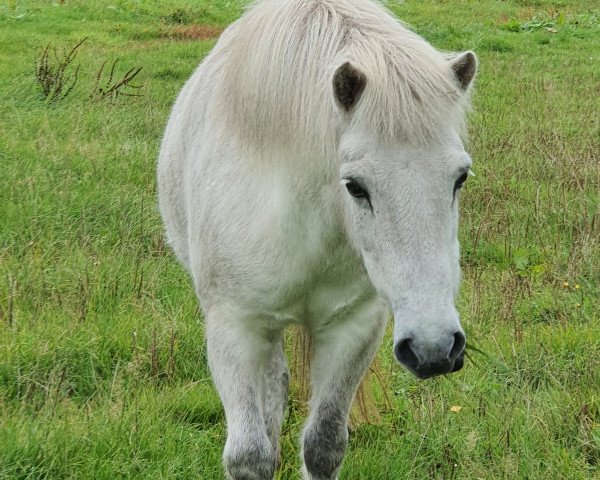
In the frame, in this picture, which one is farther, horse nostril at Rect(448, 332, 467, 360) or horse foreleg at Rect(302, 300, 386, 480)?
horse foreleg at Rect(302, 300, 386, 480)

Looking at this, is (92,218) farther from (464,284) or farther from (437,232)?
(437,232)

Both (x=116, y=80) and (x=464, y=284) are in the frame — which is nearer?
(x=464, y=284)

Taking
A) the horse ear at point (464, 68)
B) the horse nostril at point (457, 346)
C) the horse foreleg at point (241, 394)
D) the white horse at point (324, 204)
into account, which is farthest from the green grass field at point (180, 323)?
the horse nostril at point (457, 346)

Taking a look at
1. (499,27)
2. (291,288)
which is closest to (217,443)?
(291,288)

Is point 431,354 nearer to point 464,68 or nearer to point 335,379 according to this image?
point 464,68

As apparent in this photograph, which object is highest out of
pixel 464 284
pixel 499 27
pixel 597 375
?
pixel 597 375

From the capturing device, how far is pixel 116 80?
10586 millimetres

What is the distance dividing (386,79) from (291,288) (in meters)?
0.85

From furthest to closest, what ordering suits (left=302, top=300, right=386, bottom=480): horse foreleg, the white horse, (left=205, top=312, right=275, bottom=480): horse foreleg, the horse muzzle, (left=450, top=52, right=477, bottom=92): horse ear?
(left=302, top=300, right=386, bottom=480): horse foreleg
(left=205, top=312, right=275, bottom=480): horse foreleg
(left=450, top=52, right=477, bottom=92): horse ear
the white horse
the horse muzzle

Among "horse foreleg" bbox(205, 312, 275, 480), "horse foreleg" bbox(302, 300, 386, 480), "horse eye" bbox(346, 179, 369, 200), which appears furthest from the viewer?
"horse foreleg" bbox(302, 300, 386, 480)

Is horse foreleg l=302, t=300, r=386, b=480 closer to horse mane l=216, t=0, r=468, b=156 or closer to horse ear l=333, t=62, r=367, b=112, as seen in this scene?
horse mane l=216, t=0, r=468, b=156

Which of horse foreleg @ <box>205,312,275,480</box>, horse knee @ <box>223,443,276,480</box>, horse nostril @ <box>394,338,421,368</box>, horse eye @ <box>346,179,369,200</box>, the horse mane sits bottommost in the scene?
horse knee @ <box>223,443,276,480</box>

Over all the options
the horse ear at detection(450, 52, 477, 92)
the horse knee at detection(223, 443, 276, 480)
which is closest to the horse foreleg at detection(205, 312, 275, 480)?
the horse knee at detection(223, 443, 276, 480)

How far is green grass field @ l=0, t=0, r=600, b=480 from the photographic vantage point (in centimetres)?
347
